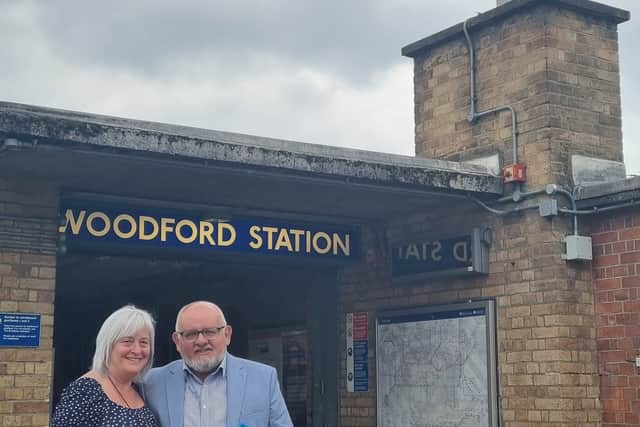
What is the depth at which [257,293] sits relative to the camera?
12.6 meters

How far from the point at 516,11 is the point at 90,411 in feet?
22.0

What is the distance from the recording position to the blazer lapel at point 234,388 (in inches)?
156

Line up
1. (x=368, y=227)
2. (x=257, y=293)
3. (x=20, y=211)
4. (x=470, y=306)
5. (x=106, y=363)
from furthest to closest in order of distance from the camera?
(x=257, y=293)
(x=368, y=227)
(x=470, y=306)
(x=20, y=211)
(x=106, y=363)

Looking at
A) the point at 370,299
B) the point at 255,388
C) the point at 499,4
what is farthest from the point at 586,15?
the point at 255,388

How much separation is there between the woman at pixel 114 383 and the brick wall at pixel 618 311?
5543 mm

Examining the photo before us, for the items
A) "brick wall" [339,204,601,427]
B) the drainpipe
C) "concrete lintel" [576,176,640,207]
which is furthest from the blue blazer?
the drainpipe

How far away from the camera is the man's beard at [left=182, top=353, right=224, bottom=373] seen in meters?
3.91

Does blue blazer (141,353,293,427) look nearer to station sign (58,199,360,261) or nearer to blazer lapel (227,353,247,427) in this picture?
blazer lapel (227,353,247,427)

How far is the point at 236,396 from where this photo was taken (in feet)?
13.1

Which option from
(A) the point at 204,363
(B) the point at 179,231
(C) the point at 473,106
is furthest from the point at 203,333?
(C) the point at 473,106

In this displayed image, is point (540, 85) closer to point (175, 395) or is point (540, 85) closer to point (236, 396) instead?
point (236, 396)

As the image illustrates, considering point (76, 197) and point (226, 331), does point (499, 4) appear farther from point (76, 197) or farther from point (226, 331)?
point (226, 331)

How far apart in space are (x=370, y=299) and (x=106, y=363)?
681cm

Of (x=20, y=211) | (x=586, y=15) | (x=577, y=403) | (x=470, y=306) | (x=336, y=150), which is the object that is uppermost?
(x=586, y=15)
